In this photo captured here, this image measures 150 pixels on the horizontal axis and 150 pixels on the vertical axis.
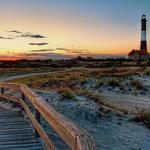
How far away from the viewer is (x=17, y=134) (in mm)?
9578

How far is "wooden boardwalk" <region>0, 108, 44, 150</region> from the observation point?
838cm

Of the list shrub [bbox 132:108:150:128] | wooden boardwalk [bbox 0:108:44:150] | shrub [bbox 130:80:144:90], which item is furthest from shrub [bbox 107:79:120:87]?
wooden boardwalk [bbox 0:108:44:150]

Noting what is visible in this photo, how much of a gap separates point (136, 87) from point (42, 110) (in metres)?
18.0

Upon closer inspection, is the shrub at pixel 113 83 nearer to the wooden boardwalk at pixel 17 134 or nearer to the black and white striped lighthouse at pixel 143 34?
the wooden boardwalk at pixel 17 134

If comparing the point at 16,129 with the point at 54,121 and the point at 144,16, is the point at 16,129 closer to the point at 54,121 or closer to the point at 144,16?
the point at 54,121

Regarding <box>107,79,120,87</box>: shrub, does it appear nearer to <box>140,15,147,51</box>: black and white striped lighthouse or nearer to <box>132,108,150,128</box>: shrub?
<box>132,108,150,128</box>: shrub

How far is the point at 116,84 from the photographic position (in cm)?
2561

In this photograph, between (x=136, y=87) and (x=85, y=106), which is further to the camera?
(x=136, y=87)

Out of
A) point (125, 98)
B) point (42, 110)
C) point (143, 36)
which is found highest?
point (143, 36)

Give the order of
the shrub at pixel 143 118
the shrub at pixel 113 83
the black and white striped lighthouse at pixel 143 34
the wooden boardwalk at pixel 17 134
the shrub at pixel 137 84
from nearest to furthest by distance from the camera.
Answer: the wooden boardwalk at pixel 17 134 < the shrub at pixel 143 118 < the shrub at pixel 137 84 < the shrub at pixel 113 83 < the black and white striped lighthouse at pixel 143 34

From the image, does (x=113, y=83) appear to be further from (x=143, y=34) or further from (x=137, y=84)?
(x=143, y=34)

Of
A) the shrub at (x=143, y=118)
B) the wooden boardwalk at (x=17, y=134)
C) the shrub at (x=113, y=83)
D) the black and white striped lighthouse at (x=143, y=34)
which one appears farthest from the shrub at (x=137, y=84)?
the black and white striped lighthouse at (x=143, y=34)

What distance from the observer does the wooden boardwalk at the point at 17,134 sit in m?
8.38

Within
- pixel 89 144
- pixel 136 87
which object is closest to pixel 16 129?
pixel 89 144
